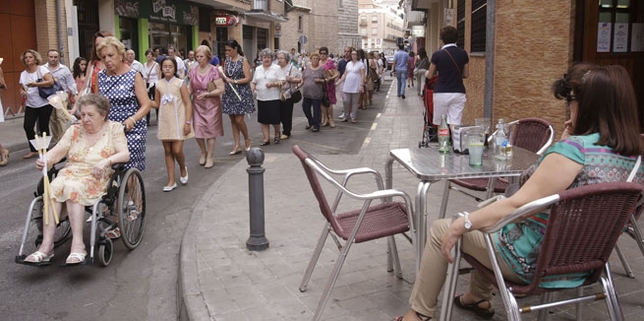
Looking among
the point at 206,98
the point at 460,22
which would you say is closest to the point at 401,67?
the point at 460,22

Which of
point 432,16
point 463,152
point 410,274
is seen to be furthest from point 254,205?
point 432,16

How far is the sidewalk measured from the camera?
3908 millimetres

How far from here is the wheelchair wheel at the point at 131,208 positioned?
5.15 meters

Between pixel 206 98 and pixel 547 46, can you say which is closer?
pixel 547 46

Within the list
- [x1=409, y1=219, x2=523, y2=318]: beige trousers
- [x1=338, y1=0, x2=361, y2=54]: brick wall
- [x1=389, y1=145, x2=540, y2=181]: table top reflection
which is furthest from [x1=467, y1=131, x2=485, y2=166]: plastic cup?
[x1=338, y1=0, x2=361, y2=54]: brick wall

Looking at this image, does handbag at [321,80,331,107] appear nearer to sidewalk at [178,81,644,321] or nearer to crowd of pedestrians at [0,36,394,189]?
crowd of pedestrians at [0,36,394,189]

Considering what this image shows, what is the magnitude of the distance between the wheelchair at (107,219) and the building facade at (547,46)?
179 inches

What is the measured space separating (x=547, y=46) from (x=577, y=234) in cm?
493

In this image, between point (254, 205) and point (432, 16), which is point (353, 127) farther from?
point (432, 16)

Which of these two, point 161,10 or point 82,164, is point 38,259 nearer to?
point 82,164

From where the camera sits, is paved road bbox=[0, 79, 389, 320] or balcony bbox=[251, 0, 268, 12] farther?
balcony bbox=[251, 0, 268, 12]

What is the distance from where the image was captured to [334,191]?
734 cm

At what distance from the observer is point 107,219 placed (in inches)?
204

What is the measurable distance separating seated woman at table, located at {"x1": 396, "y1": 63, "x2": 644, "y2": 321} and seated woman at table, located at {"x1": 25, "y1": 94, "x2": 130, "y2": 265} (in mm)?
3013
